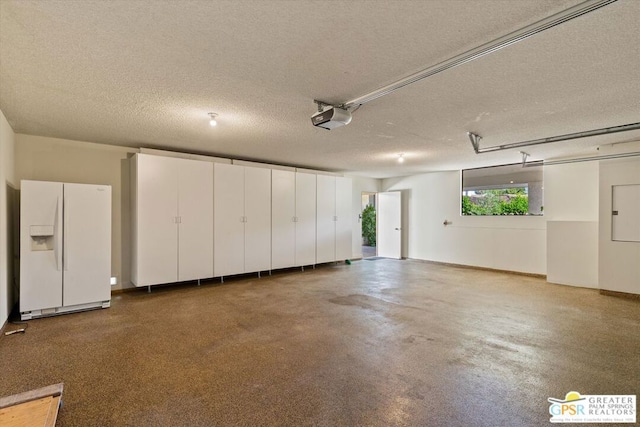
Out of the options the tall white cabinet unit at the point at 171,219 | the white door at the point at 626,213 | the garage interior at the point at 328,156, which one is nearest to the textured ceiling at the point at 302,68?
the garage interior at the point at 328,156

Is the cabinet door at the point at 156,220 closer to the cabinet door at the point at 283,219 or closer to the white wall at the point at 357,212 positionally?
the cabinet door at the point at 283,219

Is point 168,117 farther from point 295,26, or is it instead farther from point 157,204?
point 295,26

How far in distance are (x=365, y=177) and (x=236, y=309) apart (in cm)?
631

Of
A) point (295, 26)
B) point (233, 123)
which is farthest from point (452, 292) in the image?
point (295, 26)

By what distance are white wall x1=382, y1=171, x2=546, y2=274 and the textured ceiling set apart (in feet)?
9.40

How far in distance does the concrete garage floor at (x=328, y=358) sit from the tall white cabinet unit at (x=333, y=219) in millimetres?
2884

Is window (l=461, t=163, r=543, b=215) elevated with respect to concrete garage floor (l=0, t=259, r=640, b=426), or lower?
elevated

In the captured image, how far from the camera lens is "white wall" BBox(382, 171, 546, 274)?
679 cm

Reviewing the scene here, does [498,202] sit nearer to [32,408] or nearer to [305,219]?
[305,219]

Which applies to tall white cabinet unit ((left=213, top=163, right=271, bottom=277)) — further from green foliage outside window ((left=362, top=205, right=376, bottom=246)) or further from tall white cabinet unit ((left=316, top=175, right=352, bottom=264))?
green foliage outside window ((left=362, top=205, right=376, bottom=246))

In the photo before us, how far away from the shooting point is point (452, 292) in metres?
5.26

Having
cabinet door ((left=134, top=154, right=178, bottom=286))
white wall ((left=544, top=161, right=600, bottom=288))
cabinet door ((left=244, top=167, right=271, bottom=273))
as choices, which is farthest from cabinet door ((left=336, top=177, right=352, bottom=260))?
white wall ((left=544, top=161, right=600, bottom=288))

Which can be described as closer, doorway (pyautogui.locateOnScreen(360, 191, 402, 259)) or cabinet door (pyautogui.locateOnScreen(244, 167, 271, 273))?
cabinet door (pyautogui.locateOnScreen(244, 167, 271, 273))

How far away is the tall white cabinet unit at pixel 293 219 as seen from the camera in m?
6.79
